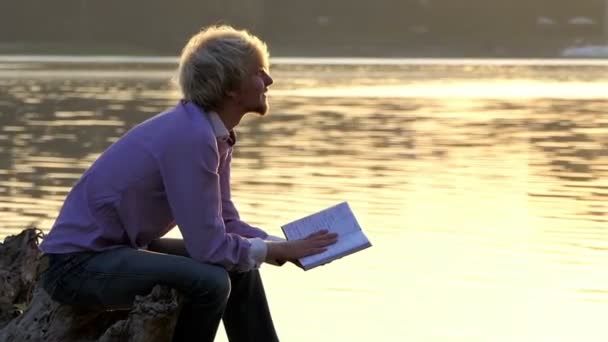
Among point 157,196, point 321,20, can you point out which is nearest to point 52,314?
point 157,196

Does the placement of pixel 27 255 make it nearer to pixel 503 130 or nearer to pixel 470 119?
pixel 503 130

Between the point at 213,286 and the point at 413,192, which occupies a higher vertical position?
the point at 213,286

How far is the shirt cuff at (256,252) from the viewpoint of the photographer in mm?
4449

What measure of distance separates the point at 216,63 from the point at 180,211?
0.45 metres

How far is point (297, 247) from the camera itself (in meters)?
4.52

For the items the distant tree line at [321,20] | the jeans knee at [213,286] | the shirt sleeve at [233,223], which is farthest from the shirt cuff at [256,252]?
the distant tree line at [321,20]

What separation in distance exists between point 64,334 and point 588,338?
2.67m

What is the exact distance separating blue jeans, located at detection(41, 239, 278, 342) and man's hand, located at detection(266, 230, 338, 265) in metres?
0.16

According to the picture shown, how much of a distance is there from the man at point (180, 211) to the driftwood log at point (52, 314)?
0.27 feet

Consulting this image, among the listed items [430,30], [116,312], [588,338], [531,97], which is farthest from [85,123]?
[430,30]

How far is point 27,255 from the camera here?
16.4 ft

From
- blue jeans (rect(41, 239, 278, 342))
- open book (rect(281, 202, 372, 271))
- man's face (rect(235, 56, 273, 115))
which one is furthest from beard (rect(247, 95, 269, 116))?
blue jeans (rect(41, 239, 278, 342))

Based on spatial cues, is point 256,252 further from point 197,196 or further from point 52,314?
point 52,314

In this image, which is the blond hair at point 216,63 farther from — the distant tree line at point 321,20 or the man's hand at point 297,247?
the distant tree line at point 321,20
